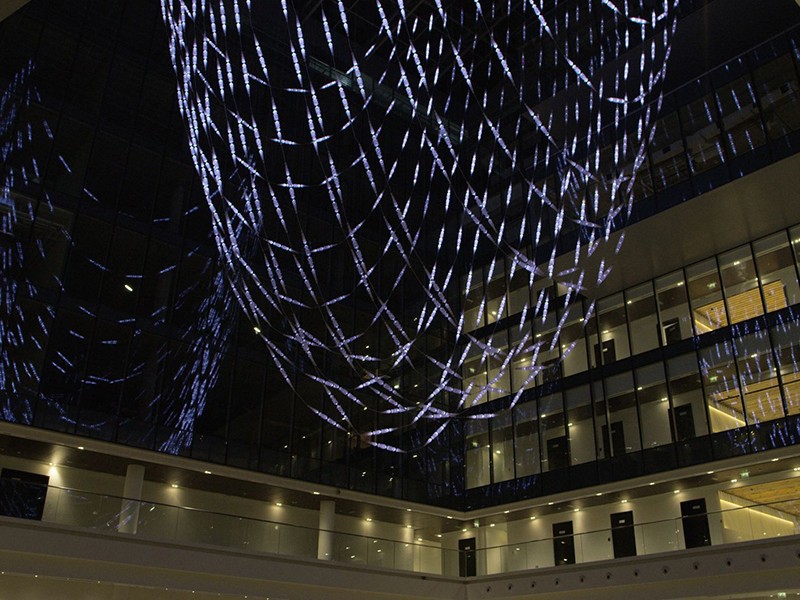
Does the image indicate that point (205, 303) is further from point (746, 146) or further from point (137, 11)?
point (746, 146)

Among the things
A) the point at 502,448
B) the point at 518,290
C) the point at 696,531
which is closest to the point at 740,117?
the point at 518,290

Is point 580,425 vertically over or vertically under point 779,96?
under

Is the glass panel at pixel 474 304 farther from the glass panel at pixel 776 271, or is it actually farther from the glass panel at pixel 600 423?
the glass panel at pixel 776 271

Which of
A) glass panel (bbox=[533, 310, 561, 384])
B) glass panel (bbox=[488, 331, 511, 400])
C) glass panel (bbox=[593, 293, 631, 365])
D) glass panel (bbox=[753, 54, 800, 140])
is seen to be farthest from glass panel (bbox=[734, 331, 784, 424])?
glass panel (bbox=[488, 331, 511, 400])

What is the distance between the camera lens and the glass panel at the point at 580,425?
30.2m

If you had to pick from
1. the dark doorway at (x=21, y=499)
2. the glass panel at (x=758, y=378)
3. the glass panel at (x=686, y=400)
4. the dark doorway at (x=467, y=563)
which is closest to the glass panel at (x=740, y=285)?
the glass panel at (x=758, y=378)

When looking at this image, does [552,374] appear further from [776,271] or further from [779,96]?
[779,96]

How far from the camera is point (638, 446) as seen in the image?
29.1 meters

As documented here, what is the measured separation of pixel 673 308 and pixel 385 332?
37.7ft

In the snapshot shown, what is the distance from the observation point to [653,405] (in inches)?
1129

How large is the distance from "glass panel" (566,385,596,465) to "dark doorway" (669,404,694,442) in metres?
3.40

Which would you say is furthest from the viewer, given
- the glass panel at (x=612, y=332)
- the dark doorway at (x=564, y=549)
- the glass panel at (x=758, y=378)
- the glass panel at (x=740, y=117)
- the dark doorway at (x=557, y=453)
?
the glass panel at (x=612, y=332)

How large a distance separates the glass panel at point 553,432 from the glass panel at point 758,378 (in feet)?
24.1

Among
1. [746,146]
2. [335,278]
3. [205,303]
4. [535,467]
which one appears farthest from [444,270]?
[746,146]
